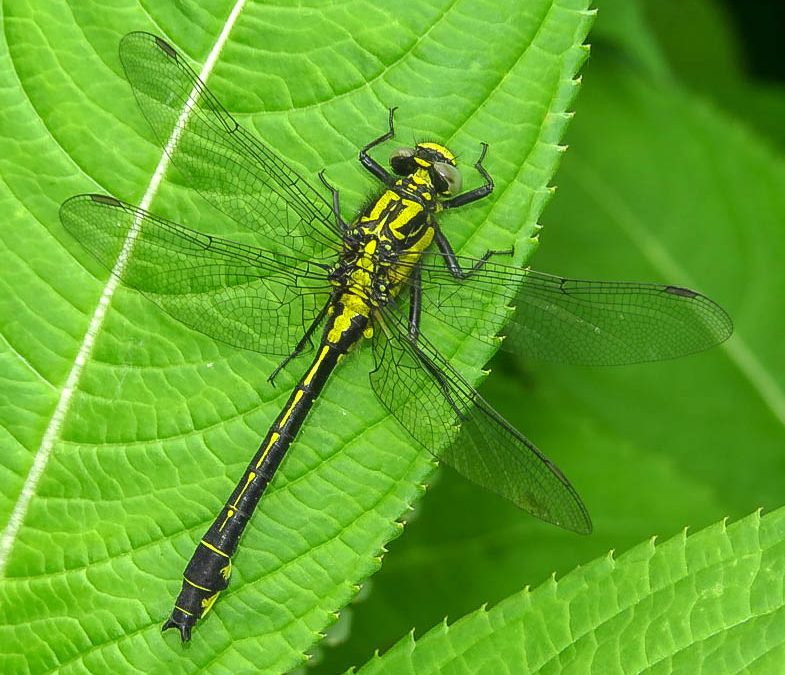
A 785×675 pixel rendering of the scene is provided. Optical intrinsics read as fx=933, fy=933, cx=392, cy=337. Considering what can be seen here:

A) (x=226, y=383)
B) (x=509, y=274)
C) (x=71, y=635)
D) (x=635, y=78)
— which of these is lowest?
(x=71, y=635)

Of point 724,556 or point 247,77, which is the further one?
point 247,77

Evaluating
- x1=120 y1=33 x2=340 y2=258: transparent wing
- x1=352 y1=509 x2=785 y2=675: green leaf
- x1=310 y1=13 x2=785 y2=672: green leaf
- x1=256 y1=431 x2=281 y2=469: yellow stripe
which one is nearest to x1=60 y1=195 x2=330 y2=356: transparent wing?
x1=120 y1=33 x2=340 y2=258: transparent wing

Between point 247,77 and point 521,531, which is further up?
point 247,77

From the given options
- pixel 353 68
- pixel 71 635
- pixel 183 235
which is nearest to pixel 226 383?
pixel 183 235

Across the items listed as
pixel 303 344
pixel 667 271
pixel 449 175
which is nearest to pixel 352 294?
pixel 303 344

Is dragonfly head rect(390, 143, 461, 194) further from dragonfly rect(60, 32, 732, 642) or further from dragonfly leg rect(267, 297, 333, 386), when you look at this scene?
dragonfly leg rect(267, 297, 333, 386)

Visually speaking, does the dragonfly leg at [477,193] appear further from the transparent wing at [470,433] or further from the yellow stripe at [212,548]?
the yellow stripe at [212,548]

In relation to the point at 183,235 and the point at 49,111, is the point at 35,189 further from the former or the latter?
the point at 183,235

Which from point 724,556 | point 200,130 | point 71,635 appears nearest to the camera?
point 724,556
